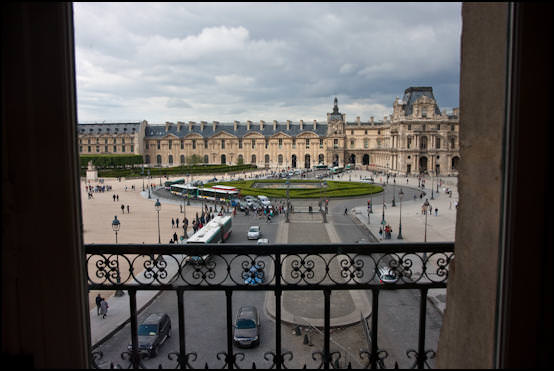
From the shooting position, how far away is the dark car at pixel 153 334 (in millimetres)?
6980

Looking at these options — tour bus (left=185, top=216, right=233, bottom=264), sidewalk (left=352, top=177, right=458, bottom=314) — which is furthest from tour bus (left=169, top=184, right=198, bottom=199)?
tour bus (left=185, top=216, right=233, bottom=264)

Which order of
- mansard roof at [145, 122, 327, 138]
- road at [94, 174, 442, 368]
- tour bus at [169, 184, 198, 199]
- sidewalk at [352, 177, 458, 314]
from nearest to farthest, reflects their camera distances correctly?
road at [94, 174, 442, 368] < sidewalk at [352, 177, 458, 314] < tour bus at [169, 184, 198, 199] < mansard roof at [145, 122, 327, 138]

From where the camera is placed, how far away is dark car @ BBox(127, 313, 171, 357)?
22.9 feet

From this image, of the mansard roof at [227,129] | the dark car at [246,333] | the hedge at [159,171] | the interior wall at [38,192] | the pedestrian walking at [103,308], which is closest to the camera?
the interior wall at [38,192]

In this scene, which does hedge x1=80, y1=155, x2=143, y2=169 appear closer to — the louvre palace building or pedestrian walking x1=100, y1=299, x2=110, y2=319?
the louvre palace building

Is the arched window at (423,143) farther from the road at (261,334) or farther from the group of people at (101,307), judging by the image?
the group of people at (101,307)

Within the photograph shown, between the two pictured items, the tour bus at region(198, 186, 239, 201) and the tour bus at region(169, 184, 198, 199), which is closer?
the tour bus at region(198, 186, 239, 201)

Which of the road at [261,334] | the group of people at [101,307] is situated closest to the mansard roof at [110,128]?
the road at [261,334]

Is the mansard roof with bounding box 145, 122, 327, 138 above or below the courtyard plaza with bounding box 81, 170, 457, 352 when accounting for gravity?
above

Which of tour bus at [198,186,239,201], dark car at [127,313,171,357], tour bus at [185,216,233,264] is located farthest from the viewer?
tour bus at [198,186,239,201]

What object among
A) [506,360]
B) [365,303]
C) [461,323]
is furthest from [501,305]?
[365,303]

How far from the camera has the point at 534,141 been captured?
169cm

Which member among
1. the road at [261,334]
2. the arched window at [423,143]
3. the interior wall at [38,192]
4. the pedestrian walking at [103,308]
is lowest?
the road at [261,334]

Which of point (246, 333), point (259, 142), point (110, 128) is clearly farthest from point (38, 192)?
point (110, 128)
